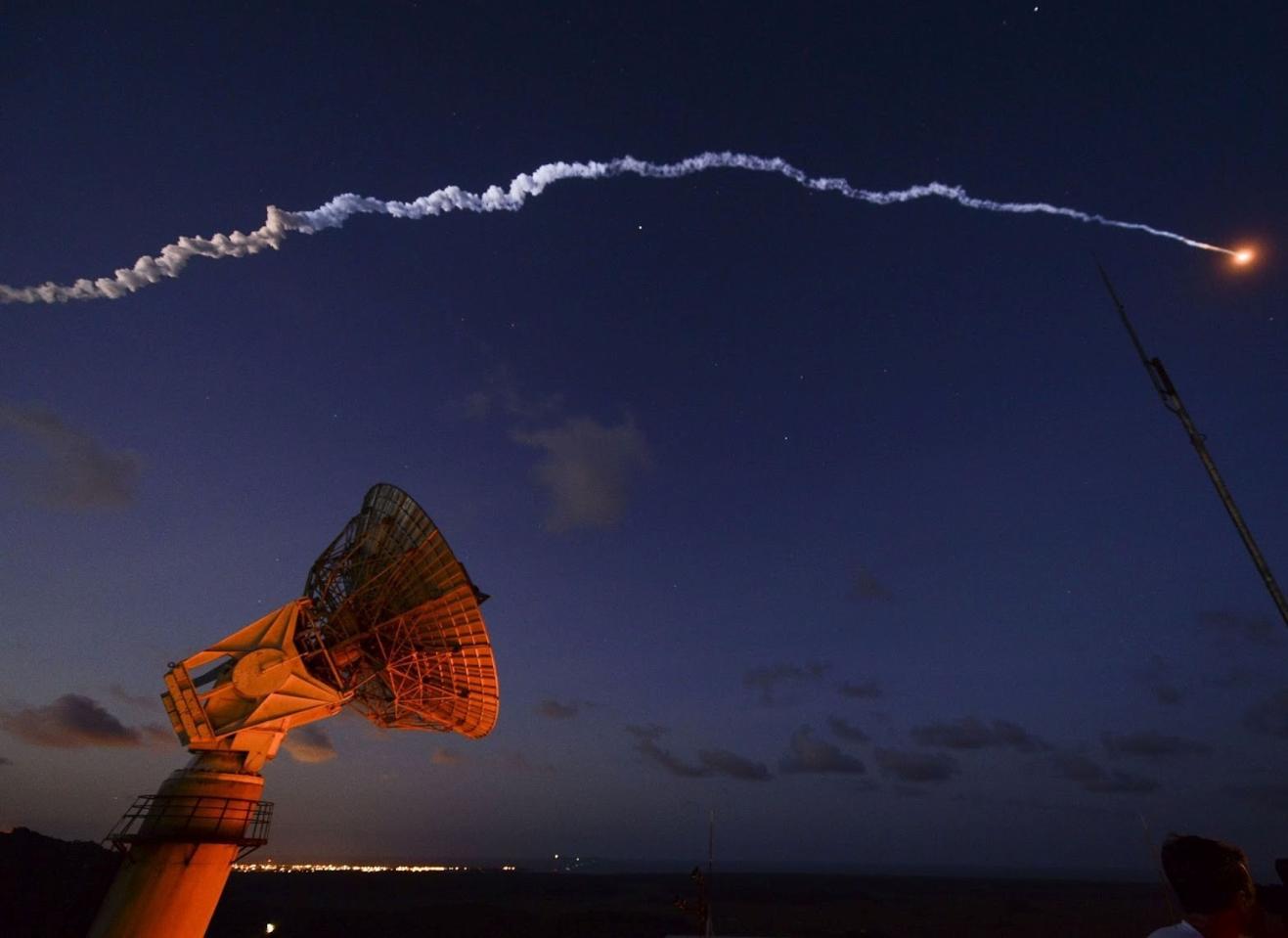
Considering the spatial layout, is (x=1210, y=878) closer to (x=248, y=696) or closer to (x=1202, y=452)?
(x=1202, y=452)

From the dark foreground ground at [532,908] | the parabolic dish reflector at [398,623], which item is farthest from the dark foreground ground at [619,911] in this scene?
the parabolic dish reflector at [398,623]

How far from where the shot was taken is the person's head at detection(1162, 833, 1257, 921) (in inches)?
169

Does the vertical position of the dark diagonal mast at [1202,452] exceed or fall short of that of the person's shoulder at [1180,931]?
it exceeds it

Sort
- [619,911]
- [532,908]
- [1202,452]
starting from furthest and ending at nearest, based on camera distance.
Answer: [619,911]
[532,908]
[1202,452]

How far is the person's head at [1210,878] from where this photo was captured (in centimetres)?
430

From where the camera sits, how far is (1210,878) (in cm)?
436

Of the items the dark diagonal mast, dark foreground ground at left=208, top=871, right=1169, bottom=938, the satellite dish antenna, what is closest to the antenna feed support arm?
the satellite dish antenna

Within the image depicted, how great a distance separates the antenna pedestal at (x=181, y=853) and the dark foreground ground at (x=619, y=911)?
51.7 meters

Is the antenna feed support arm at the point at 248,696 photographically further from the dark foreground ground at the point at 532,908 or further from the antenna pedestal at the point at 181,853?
the dark foreground ground at the point at 532,908

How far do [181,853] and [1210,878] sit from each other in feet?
90.8

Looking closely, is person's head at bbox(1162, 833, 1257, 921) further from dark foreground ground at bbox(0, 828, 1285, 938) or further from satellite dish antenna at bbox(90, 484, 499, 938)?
dark foreground ground at bbox(0, 828, 1285, 938)

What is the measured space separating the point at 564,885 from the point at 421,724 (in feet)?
498

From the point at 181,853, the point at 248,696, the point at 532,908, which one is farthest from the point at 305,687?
the point at 532,908

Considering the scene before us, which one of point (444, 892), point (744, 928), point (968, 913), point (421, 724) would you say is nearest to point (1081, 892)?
point (968, 913)
